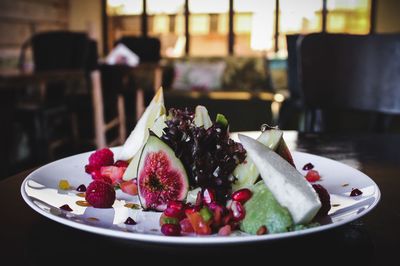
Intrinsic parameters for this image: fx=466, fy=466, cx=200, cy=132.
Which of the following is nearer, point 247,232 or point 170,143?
point 247,232

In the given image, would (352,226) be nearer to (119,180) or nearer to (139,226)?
(139,226)

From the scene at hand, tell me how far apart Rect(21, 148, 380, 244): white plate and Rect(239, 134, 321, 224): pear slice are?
35mm

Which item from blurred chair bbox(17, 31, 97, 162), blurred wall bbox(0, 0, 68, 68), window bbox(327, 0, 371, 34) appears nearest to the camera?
blurred chair bbox(17, 31, 97, 162)

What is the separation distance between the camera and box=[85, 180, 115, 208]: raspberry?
697 millimetres

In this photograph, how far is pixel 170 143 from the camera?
75 centimetres

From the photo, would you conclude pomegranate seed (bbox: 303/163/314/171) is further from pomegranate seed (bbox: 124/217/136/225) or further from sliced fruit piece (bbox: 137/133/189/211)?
pomegranate seed (bbox: 124/217/136/225)

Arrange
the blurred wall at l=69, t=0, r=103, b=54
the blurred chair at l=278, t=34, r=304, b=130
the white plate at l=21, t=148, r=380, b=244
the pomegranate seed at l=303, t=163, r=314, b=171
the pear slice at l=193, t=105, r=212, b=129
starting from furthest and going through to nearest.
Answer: the blurred wall at l=69, t=0, r=103, b=54, the blurred chair at l=278, t=34, r=304, b=130, the pomegranate seed at l=303, t=163, r=314, b=171, the pear slice at l=193, t=105, r=212, b=129, the white plate at l=21, t=148, r=380, b=244

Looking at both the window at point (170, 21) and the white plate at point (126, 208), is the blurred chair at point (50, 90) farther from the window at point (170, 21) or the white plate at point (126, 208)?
the window at point (170, 21)

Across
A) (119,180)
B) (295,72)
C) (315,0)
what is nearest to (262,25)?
(315,0)

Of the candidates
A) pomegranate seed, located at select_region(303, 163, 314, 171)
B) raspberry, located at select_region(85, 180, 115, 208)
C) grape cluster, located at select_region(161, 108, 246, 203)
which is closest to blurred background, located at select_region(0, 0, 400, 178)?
pomegranate seed, located at select_region(303, 163, 314, 171)

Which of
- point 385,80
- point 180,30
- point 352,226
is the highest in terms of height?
point 180,30

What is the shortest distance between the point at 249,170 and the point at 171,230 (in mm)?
179

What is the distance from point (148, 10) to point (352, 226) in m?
7.59

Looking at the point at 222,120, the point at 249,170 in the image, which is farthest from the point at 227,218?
the point at 222,120
